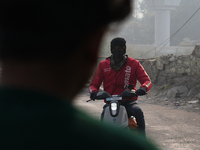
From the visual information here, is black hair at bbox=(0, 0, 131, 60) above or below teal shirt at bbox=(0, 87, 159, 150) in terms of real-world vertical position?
above

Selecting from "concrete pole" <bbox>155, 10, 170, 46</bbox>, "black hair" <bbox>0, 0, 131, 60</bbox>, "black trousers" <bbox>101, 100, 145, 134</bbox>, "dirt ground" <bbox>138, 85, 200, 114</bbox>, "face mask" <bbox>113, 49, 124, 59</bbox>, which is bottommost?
"dirt ground" <bbox>138, 85, 200, 114</bbox>

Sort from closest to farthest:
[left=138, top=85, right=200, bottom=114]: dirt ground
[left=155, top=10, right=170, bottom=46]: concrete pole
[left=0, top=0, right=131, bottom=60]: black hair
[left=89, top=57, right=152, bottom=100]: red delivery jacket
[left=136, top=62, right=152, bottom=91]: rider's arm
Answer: [left=136, top=62, right=152, bottom=91]: rider's arm, [left=89, top=57, right=152, bottom=100]: red delivery jacket, [left=138, top=85, right=200, bottom=114]: dirt ground, [left=0, top=0, right=131, bottom=60]: black hair, [left=155, top=10, right=170, bottom=46]: concrete pole

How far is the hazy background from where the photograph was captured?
4912 centimetres

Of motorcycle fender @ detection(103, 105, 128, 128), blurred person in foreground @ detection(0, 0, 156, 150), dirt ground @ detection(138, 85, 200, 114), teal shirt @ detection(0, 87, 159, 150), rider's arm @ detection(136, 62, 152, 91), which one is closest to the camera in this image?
motorcycle fender @ detection(103, 105, 128, 128)

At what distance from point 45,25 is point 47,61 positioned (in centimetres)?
411

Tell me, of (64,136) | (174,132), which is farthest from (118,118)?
(174,132)

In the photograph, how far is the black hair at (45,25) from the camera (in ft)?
50.3

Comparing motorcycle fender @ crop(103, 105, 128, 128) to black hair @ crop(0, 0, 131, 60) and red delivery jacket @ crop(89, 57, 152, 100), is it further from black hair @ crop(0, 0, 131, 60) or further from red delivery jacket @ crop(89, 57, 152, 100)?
black hair @ crop(0, 0, 131, 60)

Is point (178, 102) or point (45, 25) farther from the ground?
point (45, 25)

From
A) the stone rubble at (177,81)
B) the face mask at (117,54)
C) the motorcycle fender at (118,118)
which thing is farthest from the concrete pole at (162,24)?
the motorcycle fender at (118,118)

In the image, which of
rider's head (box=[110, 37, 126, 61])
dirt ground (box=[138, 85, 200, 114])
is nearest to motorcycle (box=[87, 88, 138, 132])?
rider's head (box=[110, 37, 126, 61])

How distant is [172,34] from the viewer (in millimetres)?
62625

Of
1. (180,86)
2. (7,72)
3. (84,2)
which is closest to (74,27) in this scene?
(84,2)

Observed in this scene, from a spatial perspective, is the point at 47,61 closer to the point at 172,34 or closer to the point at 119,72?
the point at 119,72
